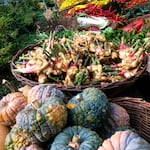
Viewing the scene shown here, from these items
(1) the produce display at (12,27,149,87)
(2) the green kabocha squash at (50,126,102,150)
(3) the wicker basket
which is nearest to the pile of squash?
(2) the green kabocha squash at (50,126,102,150)

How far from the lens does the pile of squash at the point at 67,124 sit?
202 cm

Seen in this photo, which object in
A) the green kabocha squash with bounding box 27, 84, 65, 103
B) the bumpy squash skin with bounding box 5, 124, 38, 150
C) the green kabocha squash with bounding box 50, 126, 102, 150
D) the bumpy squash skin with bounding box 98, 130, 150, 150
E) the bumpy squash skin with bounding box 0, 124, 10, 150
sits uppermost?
the green kabocha squash with bounding box 27, 84, 65, 103

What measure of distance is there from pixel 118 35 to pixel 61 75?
4.66 ft

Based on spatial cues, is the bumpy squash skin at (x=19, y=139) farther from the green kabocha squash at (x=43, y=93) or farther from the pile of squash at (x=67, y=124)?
the green kabocha squash at (x=43, y=93)

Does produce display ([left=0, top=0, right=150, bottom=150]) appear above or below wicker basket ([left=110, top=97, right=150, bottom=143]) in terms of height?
above

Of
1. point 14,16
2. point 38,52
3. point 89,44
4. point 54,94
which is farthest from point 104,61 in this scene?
point 14,16


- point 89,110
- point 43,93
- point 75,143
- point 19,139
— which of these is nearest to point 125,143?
point 75,143

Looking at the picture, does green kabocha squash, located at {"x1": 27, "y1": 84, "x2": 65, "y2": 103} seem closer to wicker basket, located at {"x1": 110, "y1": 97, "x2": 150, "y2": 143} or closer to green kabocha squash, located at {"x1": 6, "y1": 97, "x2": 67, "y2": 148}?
green kabocha squash, located at {"x1": 6, "y1": 97, "x2": 67, "y2": 148}

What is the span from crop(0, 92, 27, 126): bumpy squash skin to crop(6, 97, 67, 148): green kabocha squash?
280 mm

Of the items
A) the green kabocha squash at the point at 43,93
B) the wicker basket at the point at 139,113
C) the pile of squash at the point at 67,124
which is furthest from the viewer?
the wicker basket at the point at 139,113

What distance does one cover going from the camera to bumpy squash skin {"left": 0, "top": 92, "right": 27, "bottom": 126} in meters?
2.49

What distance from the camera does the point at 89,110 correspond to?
230 centimetres

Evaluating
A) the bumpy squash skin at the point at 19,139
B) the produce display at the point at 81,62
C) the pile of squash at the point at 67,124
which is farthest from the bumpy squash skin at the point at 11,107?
the produce display at the point at 81,62

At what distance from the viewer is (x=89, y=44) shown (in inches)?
132
